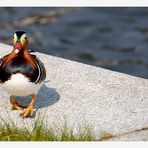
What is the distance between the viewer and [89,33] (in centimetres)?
1186

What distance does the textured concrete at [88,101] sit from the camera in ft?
18.2

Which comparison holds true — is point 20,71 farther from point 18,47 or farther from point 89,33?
point 89,33

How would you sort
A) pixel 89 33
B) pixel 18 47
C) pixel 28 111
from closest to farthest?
pixel 18 47, pixel 28 111, pixel 89 33

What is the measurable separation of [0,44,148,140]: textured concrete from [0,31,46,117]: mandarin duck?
309 mm

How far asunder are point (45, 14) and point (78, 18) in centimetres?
78

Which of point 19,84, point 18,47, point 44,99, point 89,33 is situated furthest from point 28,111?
point 89,33

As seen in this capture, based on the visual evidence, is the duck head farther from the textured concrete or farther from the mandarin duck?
the textured concrete

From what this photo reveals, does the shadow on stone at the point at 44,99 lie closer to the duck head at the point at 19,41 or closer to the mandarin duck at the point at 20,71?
the mandarin duck at the point at 20,71

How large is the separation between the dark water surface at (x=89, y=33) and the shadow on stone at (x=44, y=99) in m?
4.66

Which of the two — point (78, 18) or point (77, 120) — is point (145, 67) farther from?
point (77, 120)

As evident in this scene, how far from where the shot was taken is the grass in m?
5.16

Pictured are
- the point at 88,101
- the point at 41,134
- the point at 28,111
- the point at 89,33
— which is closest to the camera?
the point at 41,134

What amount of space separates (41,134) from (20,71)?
22.0 inches

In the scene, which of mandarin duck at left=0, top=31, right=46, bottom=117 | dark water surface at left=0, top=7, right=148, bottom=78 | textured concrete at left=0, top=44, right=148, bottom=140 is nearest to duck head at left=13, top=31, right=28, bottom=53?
mandarin duck at left=0, top=31, right=46, bottom=117
